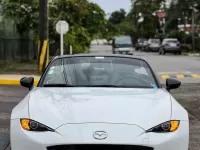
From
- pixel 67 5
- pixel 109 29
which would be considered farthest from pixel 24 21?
pixel 109 29

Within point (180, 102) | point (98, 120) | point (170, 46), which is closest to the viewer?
point (98, 120)

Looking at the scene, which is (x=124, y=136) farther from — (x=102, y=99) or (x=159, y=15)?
(x=159, y=15)

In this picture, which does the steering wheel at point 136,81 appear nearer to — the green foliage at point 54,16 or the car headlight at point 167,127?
the car headlight at point 167,127

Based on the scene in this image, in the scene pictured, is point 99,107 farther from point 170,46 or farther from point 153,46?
point 153,46

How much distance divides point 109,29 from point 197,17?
806 inches

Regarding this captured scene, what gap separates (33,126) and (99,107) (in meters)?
0.71

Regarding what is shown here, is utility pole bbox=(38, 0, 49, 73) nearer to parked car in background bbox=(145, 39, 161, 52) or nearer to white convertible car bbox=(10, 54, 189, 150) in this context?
white convertible car bbox=(10, 54, 189, 150)

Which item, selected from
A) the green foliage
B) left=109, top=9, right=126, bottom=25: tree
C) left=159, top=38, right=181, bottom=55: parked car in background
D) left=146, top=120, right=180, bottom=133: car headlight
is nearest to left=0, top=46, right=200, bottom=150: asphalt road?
left=146, top=120, right=180, bottom=133: car headlight

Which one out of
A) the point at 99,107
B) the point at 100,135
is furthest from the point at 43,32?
the point at 100,135

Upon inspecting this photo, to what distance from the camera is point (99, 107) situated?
475 centimetres

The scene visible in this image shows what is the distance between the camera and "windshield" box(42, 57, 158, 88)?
605cm

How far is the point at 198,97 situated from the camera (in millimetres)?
12430

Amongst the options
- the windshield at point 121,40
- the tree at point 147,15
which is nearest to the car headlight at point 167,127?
the windshield at point 121,40

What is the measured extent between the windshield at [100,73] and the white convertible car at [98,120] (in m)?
0.16
